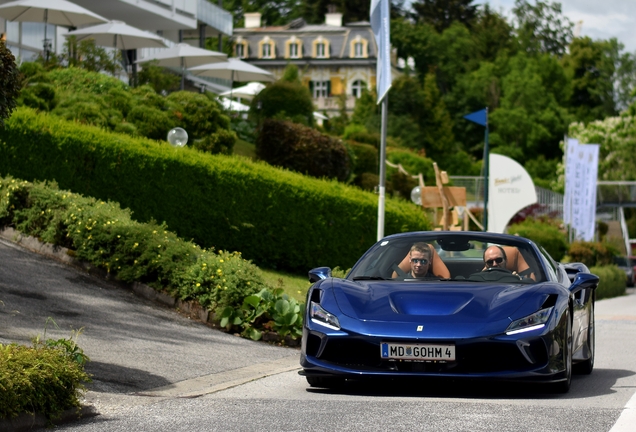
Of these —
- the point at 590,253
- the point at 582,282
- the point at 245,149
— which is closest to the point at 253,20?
the point at 590,253

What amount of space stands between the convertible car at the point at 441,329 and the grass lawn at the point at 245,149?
22.1 m

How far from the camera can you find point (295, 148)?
99.0 feet

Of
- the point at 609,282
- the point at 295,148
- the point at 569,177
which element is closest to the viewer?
the point at 295,148

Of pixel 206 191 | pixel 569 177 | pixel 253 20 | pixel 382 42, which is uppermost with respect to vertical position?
pixel 253 20

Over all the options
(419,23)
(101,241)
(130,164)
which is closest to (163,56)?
(130,164)

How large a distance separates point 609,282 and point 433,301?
3244 cm

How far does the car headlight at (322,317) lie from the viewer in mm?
8305

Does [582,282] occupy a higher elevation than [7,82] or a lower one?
lower

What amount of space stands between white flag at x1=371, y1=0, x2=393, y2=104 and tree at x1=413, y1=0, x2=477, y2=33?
91.4 m

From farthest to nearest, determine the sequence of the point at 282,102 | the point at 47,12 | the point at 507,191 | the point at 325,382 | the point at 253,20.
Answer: the point at 253,20
the point at 282,102
the point at 507,191
the point at 47,12
the point at 325,382

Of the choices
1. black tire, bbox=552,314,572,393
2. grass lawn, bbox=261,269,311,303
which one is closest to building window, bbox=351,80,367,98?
grass lawn, bbox=261,269,311,303

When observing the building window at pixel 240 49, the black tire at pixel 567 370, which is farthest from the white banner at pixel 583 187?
the building window at pixel 240 49

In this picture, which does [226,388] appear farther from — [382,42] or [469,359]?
[382,42]

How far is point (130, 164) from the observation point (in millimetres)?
19891
